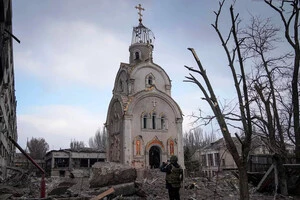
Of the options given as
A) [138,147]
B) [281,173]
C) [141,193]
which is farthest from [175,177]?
[138,147]

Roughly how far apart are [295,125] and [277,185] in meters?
2.89

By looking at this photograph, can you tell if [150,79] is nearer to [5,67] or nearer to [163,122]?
Result: [163,122]

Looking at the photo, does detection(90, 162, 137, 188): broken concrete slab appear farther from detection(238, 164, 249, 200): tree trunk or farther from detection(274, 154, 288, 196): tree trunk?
detection(274, 154, 288, 196): tree trunk

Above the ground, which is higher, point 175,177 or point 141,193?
point 175,177

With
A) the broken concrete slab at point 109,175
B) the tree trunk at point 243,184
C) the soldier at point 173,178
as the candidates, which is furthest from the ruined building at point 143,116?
the tree trunk at point 243,184

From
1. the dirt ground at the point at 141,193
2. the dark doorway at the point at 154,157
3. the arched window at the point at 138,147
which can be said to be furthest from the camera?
the dark doorway at the point at 154,157

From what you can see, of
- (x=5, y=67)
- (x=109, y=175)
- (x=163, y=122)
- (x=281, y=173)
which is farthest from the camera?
(x=163, y=122)

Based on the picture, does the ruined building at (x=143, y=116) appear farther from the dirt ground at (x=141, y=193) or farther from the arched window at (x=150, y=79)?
the dirt ground at (x=141, y=193)

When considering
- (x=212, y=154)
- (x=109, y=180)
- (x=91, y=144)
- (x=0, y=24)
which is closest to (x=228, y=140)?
(x=109, y=180)

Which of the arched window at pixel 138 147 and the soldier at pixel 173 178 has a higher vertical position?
the arched window at pixel 138 147

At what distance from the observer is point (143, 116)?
27.7 m

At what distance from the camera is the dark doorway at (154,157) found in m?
28.0

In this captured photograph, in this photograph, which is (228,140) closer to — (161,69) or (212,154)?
(161,69)

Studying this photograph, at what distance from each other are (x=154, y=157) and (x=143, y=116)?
431cm
